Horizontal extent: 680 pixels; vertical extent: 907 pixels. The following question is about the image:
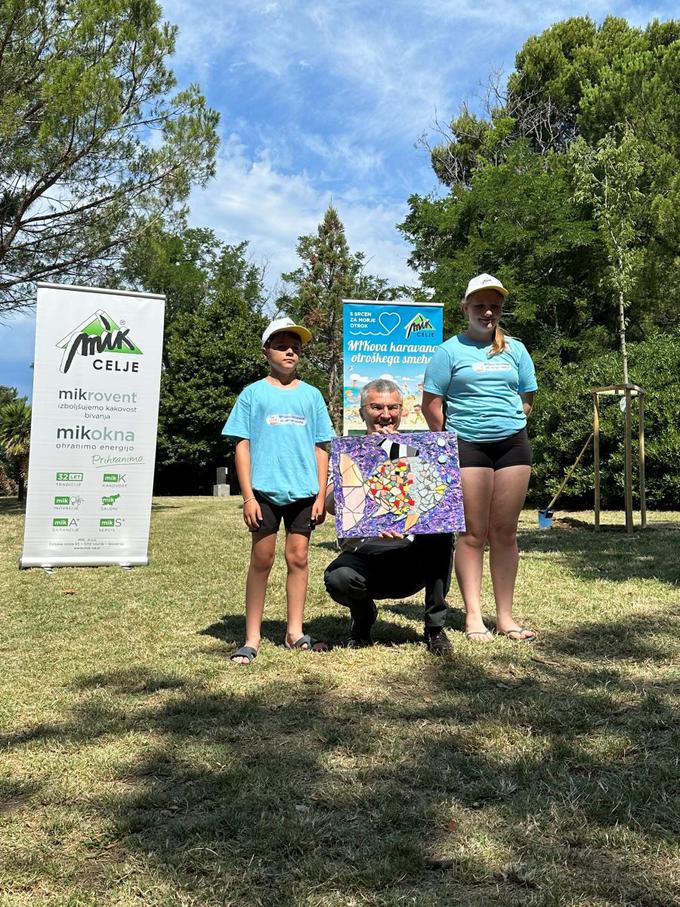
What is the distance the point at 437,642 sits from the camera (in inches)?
158

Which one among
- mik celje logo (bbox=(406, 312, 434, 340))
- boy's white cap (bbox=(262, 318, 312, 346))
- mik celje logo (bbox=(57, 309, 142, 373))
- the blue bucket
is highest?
mik celje logo (bbox=(406, 312, 434, 340))

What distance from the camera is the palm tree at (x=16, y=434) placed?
22.8 metres

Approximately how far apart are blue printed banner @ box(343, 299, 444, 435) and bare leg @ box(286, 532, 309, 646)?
457 cm

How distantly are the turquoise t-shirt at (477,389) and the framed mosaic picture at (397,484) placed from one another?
0.37 metres

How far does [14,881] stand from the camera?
188 cm

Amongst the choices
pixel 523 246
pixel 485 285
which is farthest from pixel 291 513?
pixel 523 246

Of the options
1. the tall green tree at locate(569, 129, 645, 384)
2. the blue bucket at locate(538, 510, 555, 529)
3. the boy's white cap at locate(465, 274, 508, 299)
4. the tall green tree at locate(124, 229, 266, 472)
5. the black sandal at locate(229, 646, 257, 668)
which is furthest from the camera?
the tall green tree at locate(124, 229, 266, 472)

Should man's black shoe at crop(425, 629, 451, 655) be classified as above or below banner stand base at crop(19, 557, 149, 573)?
above

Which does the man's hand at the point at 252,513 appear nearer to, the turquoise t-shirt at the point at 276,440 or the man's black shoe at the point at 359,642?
the turquoise t-shirt at the point at 276,440

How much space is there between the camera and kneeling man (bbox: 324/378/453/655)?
4.04 meters

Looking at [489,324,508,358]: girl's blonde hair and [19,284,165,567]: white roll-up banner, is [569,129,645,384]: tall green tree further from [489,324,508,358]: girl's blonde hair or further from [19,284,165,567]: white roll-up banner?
[489,324,508,358]: girl's blonde hair

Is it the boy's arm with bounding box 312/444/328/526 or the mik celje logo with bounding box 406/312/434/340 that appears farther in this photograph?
the mik celje logo with bounding box 406/312/434/340

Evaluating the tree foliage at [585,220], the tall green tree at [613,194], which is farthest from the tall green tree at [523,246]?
the tall green tree at [613,194]

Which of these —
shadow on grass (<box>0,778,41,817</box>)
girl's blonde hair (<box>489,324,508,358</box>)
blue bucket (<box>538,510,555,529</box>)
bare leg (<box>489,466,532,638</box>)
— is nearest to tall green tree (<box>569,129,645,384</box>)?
blue bucket (<box>538,510,555,529</box>)
